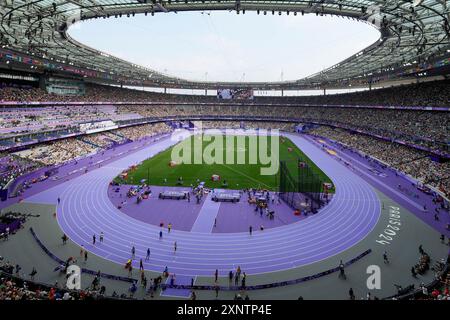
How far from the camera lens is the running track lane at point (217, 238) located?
1888 cm

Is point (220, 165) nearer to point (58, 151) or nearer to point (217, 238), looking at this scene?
point (217, 238)

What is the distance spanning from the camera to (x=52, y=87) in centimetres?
5594

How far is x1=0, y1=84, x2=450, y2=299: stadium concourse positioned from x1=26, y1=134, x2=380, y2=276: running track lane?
10cm

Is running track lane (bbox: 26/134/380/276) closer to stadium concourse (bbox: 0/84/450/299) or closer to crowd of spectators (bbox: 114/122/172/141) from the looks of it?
stadium concourse (bbox: 0/84/450/299)

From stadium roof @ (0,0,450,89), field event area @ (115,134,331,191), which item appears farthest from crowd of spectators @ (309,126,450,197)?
stadium roof @ (0,0,450,89)

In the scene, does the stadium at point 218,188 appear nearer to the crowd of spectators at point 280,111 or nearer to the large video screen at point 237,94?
the crowd of spectators at point 280,111

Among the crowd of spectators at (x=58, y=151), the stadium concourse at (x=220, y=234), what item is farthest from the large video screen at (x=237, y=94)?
the crowd of spectators at (x=58, y=151)

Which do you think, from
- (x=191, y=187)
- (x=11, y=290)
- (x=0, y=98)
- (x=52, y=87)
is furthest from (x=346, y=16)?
(x=52, y=87)

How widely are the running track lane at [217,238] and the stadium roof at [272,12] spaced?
16.2 metres

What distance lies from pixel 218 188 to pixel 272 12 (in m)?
19.3

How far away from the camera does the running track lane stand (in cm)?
1888

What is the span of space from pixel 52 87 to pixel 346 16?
54.3m
